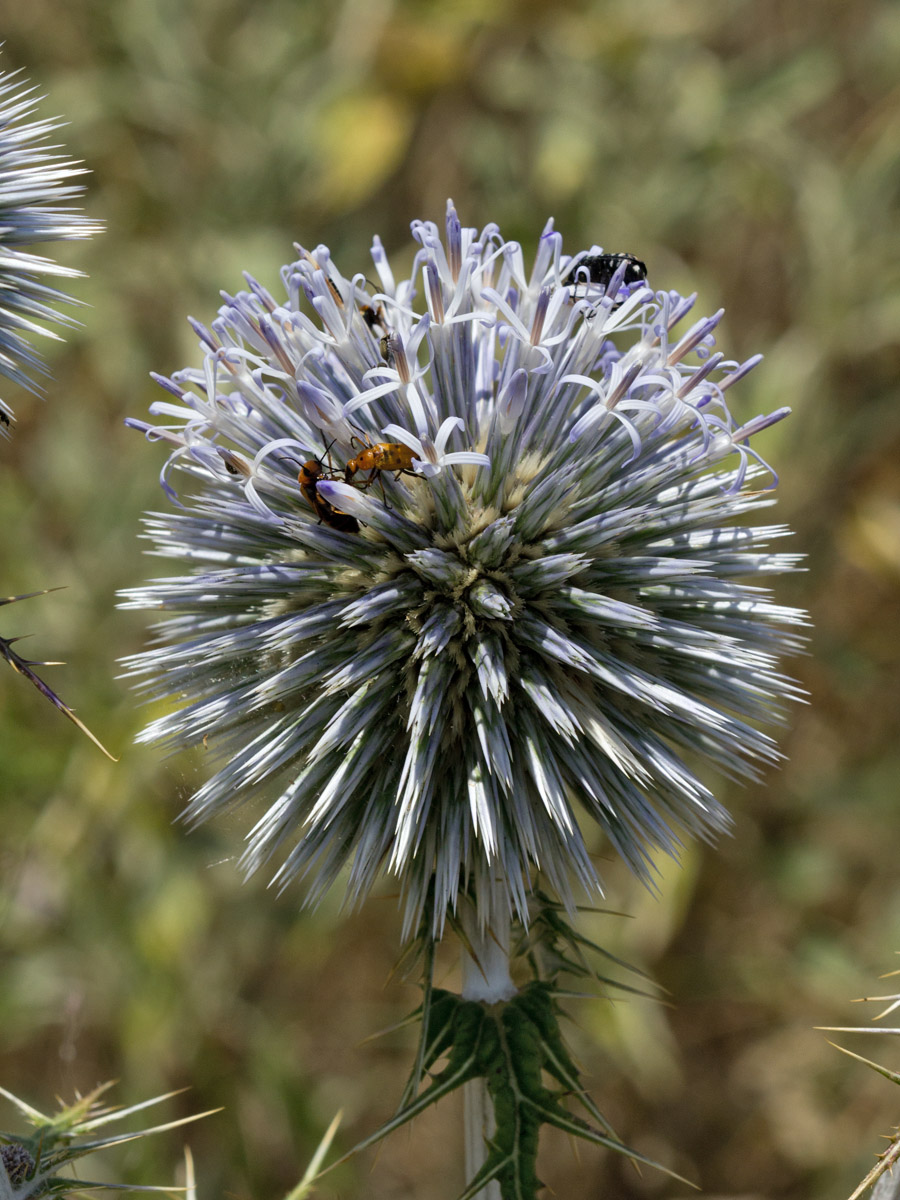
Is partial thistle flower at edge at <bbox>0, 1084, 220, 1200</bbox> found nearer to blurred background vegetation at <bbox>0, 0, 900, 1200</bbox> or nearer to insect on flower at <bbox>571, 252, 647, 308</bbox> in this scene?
insect on flower at <bbox>571, 252, 647, 308</bbox>

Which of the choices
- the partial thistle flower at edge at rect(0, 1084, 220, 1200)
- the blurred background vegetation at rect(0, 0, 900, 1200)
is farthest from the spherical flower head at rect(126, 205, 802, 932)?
the blurred background vegetation at rect(0, 0, 900, 1200)

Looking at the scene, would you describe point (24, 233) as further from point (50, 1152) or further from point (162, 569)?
point (162, 569)

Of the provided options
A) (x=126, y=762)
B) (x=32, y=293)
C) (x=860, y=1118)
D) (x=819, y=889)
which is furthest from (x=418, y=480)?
(x=860, y=1118)

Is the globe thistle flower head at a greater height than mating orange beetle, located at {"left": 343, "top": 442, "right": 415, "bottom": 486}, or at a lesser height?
greater

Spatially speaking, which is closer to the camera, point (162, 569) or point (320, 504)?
point (320, 504)

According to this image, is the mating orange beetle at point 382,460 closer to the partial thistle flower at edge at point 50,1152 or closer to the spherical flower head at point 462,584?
the spherical flower head at point 462,584

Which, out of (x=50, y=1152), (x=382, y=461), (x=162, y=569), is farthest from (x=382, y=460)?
(x=162, y=569)
